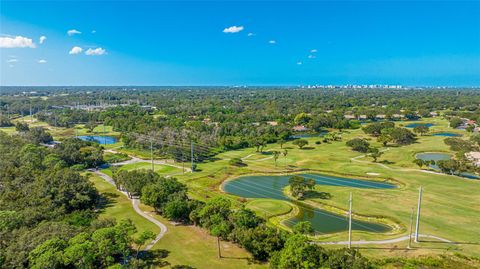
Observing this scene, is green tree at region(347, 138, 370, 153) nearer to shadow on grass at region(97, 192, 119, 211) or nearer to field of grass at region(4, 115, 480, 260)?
field of grass at region(4, 115, 480, 260)

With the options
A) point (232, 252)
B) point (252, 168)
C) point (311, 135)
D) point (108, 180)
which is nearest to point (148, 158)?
point (108, 180)

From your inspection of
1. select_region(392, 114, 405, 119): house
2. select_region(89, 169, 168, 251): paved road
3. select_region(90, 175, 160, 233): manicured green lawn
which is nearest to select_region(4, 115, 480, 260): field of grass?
select_region(89, 169, 168, 251): paved road

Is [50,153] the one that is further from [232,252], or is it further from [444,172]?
[444,172]

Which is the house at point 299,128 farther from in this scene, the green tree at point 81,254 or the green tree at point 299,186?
the green tree at point 81,254

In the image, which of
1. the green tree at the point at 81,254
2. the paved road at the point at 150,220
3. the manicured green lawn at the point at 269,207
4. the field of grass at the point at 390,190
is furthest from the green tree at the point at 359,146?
the green tree at the point at 81,254

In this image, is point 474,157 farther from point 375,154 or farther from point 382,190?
point 382,190

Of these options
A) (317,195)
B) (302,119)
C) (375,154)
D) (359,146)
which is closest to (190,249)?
(317,195)
